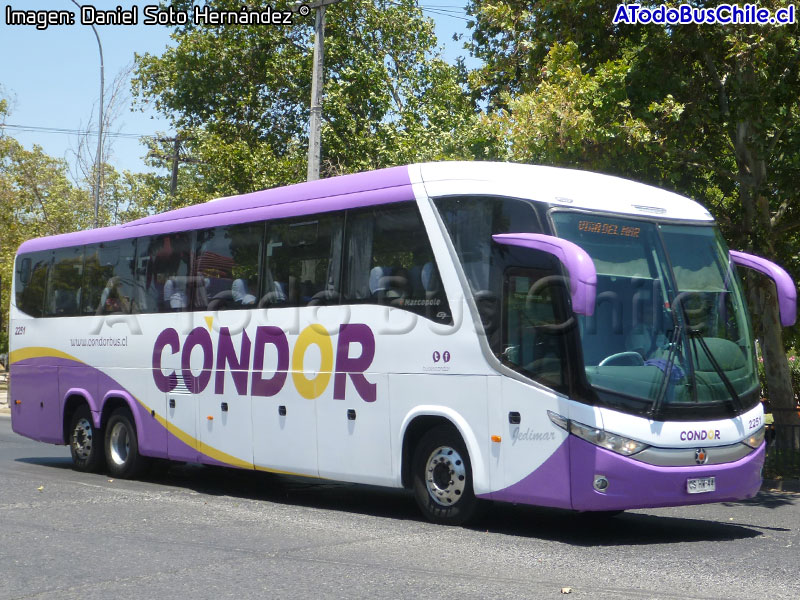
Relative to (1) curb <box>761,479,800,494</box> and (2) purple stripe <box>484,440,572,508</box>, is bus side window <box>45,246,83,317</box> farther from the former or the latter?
(1) curb <box>761,479,800,494</box>

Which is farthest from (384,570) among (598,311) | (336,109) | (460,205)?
(336,109)

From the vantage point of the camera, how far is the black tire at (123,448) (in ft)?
50.0

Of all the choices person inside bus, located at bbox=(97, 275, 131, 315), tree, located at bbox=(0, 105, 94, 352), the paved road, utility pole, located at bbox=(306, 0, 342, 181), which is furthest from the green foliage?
the paved road

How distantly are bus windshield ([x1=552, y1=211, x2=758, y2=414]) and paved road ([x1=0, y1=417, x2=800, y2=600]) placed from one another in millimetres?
1350

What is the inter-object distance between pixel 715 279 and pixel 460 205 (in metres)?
2.48

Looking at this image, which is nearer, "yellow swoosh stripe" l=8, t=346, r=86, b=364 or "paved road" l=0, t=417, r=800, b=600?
"paved road" l=0, t=417, r=800, b=600

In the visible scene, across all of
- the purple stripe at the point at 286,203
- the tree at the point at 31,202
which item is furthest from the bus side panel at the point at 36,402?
the tree at the point at 31,202

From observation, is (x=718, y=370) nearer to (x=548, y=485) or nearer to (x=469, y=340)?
(x=548, y=485)

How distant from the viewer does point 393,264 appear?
37.1 ft

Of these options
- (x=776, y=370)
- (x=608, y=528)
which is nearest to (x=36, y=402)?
(x=608, y=528)

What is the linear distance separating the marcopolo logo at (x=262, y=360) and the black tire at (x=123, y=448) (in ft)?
3.63

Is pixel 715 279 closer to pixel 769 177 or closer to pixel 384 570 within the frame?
pixel 384 570

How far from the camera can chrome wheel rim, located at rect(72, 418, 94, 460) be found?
1608 cm
